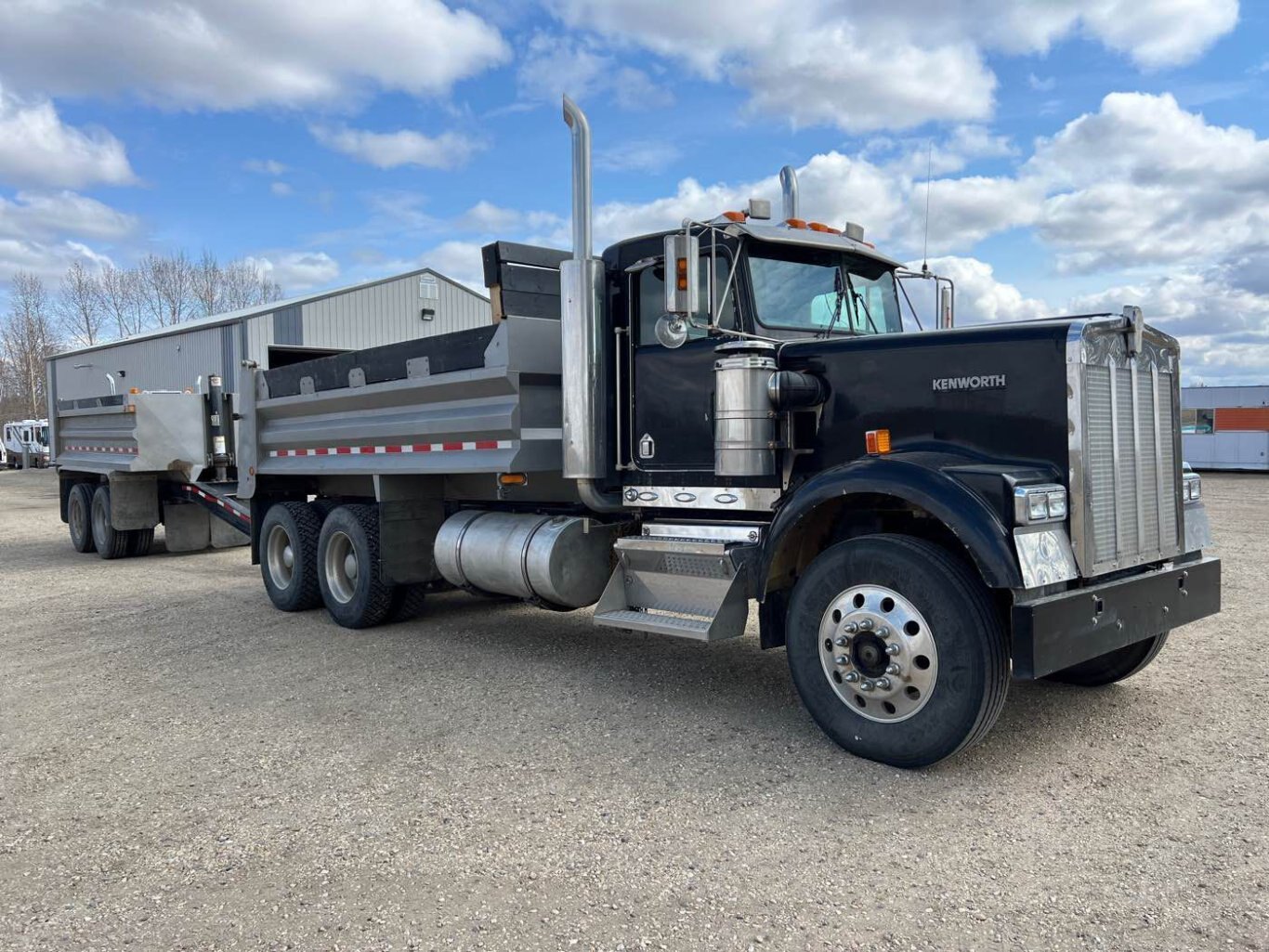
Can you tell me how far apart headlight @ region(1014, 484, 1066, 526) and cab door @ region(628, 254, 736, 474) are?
74.0 inches

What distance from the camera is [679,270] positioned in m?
5.03

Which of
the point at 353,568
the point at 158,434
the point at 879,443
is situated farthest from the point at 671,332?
the point at 158,434

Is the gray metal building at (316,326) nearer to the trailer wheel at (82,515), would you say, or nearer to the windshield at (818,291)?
the trailer wheel at (82,515)

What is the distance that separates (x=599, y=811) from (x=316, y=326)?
20.6 m

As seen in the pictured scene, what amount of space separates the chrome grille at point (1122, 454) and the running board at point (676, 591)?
1693 millimetres

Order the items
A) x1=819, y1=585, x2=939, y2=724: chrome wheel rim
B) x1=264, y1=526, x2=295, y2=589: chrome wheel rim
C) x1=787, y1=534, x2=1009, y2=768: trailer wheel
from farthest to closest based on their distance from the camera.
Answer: x1=264, y1=526, x2=295, y2=589: chrome wheel rim, x1=819, y1=585, x2=939, y2=724: chrome wheel rim, x1=787, y1=534, x2=1009, y2=768: trailer wheel

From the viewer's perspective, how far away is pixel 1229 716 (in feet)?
16.3

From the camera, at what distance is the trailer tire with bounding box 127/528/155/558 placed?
13020 mm

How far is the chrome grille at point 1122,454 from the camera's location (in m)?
4.18

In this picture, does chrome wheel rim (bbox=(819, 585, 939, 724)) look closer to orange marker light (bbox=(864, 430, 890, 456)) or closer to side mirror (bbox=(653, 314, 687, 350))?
orange marker light (bbox=(864, 430, 890, 456))

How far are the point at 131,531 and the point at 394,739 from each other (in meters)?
9.77

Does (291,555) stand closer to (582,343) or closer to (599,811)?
(582,343)

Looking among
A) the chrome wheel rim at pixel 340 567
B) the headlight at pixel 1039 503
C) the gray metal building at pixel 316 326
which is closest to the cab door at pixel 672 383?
the headlight at pixel 1039 503

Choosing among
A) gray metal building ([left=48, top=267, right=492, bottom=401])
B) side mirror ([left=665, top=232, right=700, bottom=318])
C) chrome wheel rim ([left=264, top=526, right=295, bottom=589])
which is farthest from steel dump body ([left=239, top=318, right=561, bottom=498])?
gray metal building ([left=48, top=267, right=492, bottom=401])
